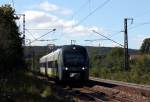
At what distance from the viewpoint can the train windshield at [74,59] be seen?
A: 126ft

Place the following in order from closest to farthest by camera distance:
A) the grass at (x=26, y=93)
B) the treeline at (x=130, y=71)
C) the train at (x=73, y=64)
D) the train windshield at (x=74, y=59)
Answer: the grass at (x=26, y=93) < the train at (x=73, y=64) < the train windshield at (x=74, y=59) < the treeline at (x=130, y=71)

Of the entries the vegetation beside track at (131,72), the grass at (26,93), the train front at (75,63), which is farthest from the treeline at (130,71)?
the grass at (26,93)

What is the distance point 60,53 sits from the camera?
39.5 metres

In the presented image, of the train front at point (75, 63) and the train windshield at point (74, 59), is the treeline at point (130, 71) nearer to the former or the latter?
the train front at point (75, 63)

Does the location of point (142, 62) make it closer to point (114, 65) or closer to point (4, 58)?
point (114, 65)

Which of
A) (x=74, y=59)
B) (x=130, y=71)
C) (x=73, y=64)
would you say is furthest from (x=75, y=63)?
(x=130, y=71)

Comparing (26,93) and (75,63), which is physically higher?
(75,63)

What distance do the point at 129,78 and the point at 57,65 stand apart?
82.2 feet

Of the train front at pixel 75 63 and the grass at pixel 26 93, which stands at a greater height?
the train front at pixel 75 63

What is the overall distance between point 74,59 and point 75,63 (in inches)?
15.7

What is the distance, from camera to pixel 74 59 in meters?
38.8

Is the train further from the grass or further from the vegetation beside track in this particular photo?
the vegetation beside track

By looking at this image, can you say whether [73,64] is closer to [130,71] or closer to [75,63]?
[75,63]

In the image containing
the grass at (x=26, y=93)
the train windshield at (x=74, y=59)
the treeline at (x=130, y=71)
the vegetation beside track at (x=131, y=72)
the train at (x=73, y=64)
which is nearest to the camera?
the grass at (x=26, y=93)
